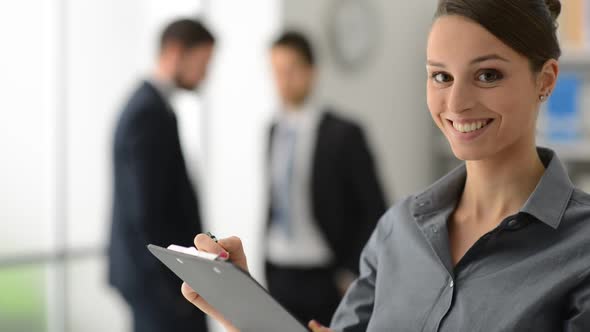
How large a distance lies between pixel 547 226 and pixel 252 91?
3.15 m

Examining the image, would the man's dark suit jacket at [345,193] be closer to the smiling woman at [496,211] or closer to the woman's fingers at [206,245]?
the smiling woman at [496,211]

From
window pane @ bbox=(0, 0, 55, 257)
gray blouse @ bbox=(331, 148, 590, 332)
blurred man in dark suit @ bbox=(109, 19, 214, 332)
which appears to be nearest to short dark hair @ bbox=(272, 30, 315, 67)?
blurred man in dark suit @ bbox=(109, 19, 214, 332)

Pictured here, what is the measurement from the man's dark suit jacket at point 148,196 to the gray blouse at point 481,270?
4.74 feet

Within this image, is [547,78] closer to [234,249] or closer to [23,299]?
[234,249]

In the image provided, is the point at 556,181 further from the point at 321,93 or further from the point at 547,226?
the point at 321,93

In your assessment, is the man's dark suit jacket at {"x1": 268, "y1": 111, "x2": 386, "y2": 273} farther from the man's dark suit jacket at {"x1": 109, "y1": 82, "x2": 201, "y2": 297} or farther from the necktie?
the man's dark suit jacket at {"x1": 109, "y1": 82, "x2": 201, "y2": 297}

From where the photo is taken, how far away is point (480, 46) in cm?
130

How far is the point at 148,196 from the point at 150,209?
42 mm

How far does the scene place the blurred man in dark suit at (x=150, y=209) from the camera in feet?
9.49

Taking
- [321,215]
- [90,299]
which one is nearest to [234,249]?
[321,215]

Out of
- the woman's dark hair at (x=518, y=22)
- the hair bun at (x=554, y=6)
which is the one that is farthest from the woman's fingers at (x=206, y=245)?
the hair bun at (x=554, y=6)

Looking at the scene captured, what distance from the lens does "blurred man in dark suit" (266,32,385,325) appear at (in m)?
3.14

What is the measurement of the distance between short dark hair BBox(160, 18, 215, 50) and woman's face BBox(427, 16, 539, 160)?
5.94 feet

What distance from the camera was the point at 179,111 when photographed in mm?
4359
